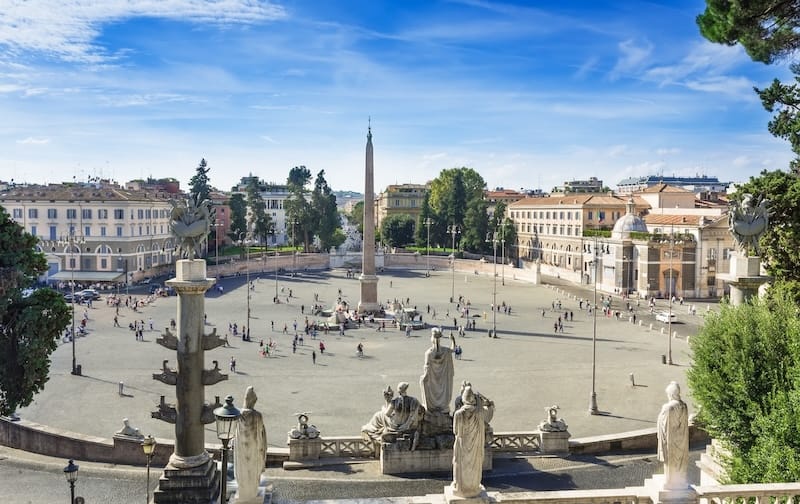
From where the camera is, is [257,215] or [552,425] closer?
[552,425]

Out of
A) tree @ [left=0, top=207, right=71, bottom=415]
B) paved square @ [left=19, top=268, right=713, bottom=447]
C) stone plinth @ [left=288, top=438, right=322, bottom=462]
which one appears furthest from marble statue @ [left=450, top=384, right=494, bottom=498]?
tree @ [left=0, top=207, right=71, bottom=415]

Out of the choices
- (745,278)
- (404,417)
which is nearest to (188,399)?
(404,417)

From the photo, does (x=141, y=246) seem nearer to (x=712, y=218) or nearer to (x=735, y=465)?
(x=712, y=218)

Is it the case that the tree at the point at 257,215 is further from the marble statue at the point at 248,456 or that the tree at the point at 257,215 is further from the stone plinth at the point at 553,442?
the marble statue at the point at 248,456

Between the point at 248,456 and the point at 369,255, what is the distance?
134 feet

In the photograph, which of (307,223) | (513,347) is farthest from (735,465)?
(307,223)

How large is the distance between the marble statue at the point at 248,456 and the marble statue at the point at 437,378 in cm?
717

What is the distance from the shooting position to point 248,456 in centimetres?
839

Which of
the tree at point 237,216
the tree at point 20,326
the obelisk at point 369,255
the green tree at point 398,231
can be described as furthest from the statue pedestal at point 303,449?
the green tree at point 398,231

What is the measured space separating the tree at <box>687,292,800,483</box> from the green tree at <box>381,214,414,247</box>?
83580mm

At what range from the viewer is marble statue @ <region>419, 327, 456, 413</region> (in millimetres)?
Answer: 15359

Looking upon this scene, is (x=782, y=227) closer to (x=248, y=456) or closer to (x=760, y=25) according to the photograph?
(x=760, y=25)

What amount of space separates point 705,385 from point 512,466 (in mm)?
5371

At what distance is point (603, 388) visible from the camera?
2598 centimetres
